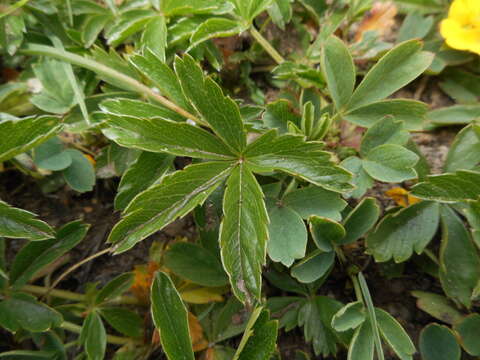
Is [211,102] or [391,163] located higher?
[211,102]

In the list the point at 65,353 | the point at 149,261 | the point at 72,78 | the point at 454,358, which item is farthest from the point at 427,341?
the point at 72,78

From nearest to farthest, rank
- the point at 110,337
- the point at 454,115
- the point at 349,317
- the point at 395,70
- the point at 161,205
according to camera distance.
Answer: the point at 161,205, the point at 349,317, the point at 395,70, the point at 110,337, the point at 454,115

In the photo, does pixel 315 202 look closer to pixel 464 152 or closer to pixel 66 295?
pixel 464 152

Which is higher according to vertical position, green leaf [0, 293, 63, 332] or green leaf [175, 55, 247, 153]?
green leaf [175, 55, 247, 153]

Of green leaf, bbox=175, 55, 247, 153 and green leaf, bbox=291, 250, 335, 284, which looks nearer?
green leaf, bbox=175, 55, 247, 153

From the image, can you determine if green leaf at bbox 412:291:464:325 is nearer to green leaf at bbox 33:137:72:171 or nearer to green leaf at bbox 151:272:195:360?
green leaf at bbox 151:272:195:360

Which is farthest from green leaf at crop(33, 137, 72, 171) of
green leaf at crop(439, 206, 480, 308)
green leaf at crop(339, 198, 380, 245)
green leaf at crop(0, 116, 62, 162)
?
green leaf at crop(439, 206, 480, 308)

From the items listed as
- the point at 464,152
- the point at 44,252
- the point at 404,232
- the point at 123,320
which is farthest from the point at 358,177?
the point at 44,252
